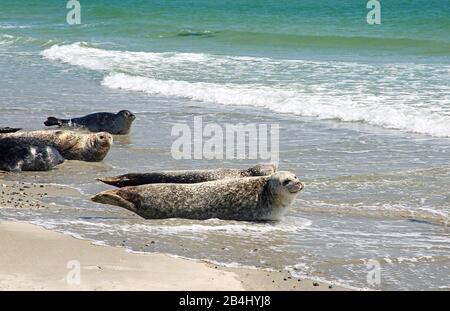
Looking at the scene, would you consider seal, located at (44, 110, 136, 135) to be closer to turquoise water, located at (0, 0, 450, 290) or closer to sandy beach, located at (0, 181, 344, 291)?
turquoise water, located at (0, 0, 450, 290)

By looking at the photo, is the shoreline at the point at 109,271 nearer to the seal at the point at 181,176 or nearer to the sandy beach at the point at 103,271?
the sandy beach at the point at 103,271

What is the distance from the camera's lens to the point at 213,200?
27.5 feet

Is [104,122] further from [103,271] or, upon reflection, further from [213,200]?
[103,271]

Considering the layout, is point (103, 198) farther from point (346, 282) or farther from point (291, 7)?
point (291, 7)

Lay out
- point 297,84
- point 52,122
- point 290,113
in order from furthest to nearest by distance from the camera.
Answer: point 297,84, point 290,113, point 52,122

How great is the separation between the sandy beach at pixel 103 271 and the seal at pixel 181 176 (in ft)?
5.19

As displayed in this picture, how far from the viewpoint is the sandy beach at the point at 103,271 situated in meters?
6.18

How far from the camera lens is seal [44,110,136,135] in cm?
1305

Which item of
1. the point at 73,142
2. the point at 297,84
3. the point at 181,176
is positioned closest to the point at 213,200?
the point at 181,176

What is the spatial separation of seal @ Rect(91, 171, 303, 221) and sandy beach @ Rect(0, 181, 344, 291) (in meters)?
1.00

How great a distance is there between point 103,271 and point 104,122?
7044 millimetres

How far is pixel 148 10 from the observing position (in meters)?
43.4

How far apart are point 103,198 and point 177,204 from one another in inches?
25.5
